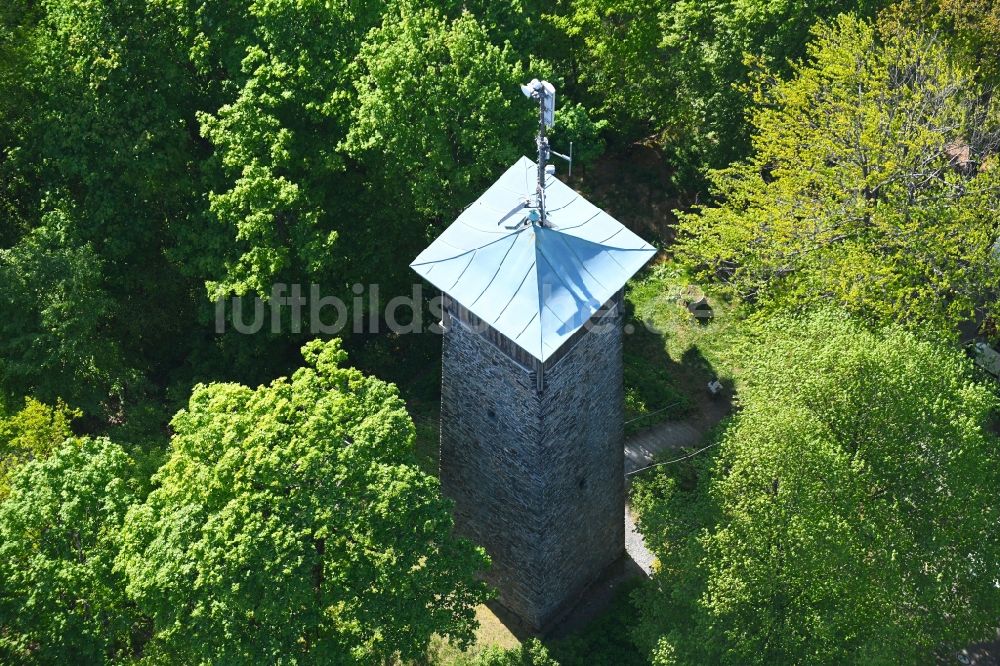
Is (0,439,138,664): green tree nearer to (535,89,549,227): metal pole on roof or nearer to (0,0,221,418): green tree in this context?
(0,0,221,418): green tree

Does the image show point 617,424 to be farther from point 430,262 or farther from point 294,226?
point 294,226

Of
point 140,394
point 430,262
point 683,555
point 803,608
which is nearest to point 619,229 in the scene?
point 430,262

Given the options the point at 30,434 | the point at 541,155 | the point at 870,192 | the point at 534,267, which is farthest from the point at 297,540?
the point at 870,192

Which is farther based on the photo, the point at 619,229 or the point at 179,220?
the point at 179,220

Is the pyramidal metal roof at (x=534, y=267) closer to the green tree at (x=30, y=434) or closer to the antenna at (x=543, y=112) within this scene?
→ the antenna at (x=543, y=112)

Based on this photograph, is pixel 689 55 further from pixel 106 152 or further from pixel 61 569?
pixel 61 569
